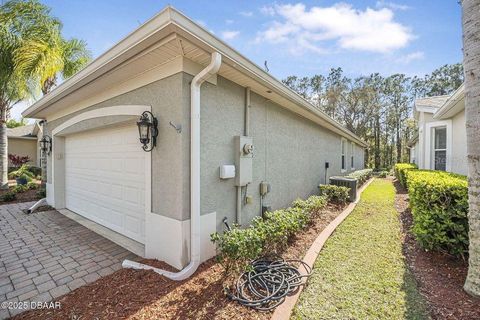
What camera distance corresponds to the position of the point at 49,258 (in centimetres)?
387

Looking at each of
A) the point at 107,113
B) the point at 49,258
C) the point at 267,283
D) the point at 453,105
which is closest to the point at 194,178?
the point at 267,283

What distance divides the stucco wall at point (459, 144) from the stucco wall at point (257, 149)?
4.04m

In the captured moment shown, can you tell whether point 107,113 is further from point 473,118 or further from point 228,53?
point 473,118

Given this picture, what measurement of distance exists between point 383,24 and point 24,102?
15564 millimetres

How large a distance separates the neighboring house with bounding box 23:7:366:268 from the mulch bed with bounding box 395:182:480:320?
2.84m

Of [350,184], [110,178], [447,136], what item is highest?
[447,136]

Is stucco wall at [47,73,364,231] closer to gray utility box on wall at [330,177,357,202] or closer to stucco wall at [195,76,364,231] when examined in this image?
stucco wall at [195,76,364,231]

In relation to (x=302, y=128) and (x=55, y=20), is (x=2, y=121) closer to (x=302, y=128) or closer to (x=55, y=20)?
(x=55, y=20)

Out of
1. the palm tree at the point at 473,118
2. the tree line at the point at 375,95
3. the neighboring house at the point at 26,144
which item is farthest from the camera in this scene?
the tree line at the point at 375,95

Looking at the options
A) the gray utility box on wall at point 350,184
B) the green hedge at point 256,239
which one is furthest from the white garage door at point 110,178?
the gray utility box on wall at point 350,184

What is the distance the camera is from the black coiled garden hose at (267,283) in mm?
2635

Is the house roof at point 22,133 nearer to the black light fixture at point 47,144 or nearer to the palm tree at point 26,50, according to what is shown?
the palm tree at point 26,50

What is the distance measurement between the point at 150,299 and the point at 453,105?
798 centimetres

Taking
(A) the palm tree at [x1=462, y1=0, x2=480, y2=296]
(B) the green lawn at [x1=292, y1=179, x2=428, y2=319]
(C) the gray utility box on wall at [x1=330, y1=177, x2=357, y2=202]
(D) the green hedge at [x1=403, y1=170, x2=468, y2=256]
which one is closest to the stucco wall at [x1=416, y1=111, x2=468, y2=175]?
(C) the gray utility box on wall at [x1=330, y1=177, x2=357, y2=202]
